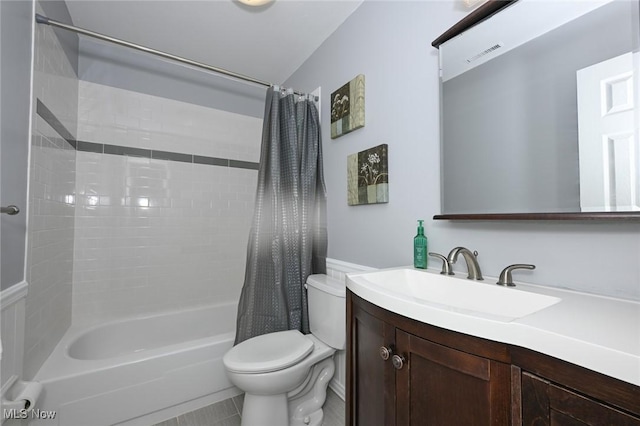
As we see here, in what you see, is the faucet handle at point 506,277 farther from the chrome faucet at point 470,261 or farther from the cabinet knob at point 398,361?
the cabinet knob at point 398,361

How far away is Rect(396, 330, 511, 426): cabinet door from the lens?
1.74 ft

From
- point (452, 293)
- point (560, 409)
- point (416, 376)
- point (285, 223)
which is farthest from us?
point (285, 223)

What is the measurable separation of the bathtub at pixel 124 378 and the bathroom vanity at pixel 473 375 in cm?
115

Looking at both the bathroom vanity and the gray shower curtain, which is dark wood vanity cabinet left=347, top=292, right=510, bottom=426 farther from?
the gray shower curtain

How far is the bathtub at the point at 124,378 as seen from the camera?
4.20 ft

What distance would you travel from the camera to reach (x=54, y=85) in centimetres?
152

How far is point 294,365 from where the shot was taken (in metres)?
1.35

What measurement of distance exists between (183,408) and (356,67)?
7.56ft

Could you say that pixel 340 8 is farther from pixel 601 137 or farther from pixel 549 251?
pixel 549 251

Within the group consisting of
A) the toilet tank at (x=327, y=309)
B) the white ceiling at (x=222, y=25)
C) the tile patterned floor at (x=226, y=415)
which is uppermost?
the white ceiling at (x=222, y=25)

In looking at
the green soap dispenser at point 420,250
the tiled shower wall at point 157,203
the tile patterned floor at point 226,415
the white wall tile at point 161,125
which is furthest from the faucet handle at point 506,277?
the white wall tile at point 161,125

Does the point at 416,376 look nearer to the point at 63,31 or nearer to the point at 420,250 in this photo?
the point at 420,250

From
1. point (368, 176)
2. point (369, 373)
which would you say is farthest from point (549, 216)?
point (368, 176)

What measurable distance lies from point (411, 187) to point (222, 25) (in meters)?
1.68
